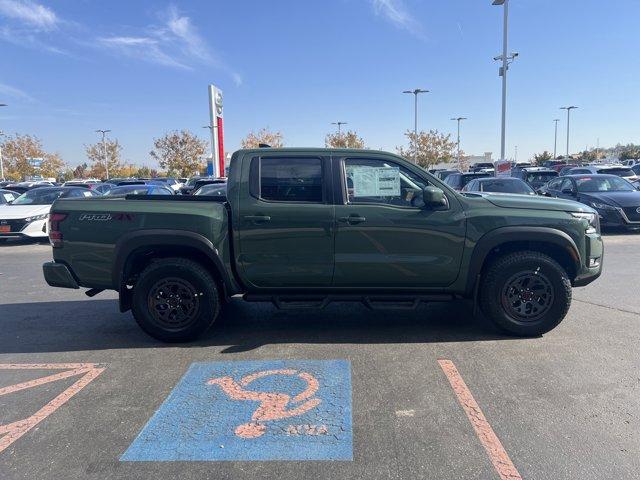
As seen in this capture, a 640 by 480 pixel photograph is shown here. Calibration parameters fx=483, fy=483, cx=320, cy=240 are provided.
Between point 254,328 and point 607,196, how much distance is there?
36.2 ft

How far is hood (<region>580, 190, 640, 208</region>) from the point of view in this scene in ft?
40.0

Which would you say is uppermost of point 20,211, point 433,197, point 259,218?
point 433,197

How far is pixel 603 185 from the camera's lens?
1334 centimetres

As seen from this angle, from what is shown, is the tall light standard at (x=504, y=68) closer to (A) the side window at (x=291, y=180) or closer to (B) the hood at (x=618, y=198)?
(B) the hood at (x=618, y=198)

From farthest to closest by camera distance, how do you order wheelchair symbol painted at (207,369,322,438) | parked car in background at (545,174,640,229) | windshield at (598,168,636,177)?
windshield at (598,168,636,177) → parked car in background at (545,174,640,229) → wheelchair symbol painted at (207,369,322,438)

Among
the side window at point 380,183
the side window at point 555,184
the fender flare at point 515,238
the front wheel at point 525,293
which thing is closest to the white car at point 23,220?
the side window at point 380,183

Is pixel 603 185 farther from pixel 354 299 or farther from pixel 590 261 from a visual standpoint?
pixel 354 299

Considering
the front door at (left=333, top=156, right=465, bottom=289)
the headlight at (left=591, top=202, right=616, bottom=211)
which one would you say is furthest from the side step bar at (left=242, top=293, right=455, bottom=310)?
the headlight at (left=591, top=202, right=616, bottom=211)

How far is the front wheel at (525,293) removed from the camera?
470 centimetres

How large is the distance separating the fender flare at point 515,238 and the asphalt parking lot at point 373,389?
880mm

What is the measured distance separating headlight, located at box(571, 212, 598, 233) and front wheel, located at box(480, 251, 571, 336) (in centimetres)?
49

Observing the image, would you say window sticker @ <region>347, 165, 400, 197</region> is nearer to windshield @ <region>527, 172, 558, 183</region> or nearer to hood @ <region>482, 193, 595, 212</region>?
hood @ <region>482, 193, 595, 212</region>

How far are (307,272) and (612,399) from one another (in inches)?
106

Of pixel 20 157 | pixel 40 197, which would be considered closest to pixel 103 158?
pixel 20 157
